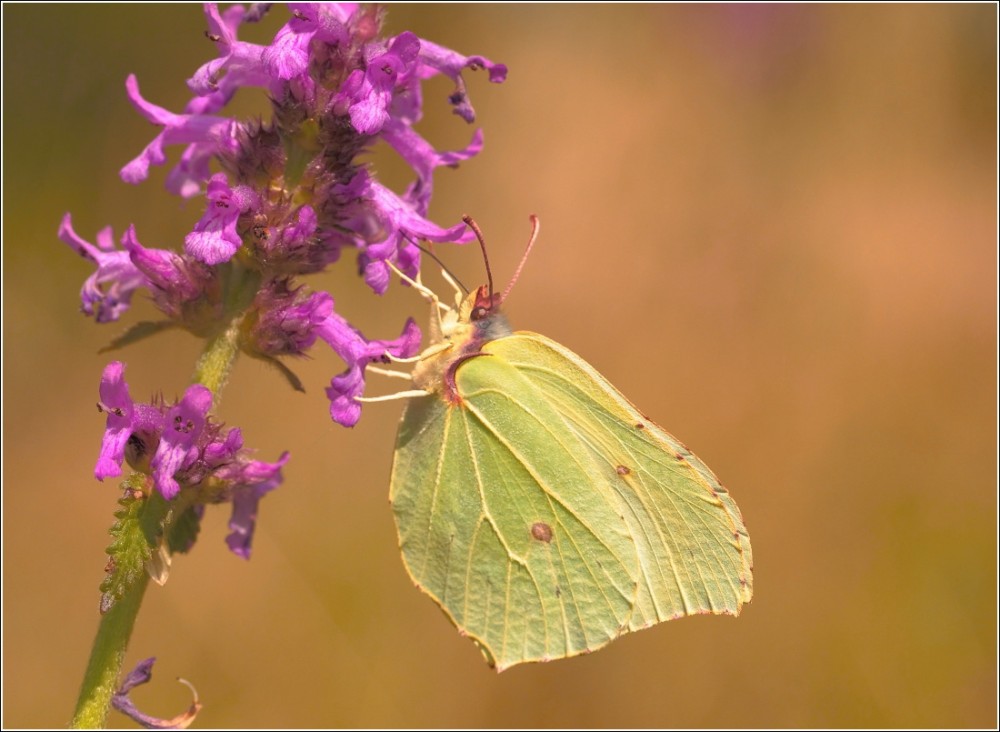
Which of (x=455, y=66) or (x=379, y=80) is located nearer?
(x=379, y=80)

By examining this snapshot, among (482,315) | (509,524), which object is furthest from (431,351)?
(509,524)

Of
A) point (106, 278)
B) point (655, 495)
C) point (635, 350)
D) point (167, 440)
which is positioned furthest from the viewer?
point (635, 350)

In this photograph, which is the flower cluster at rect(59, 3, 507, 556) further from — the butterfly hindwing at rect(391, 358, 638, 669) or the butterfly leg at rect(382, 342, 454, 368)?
the butterfly hindwing at rect(391, 358, 638, 669)

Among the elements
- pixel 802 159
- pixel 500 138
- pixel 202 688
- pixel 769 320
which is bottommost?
pixel 202 688

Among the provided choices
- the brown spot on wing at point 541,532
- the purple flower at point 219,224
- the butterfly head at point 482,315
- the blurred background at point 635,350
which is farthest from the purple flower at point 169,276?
the blurred background at point 635,350

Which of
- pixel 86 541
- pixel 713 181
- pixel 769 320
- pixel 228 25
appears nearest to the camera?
pixel 228 25

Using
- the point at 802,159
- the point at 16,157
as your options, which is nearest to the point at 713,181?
the point at 802,159

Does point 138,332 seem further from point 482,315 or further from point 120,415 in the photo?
point 482,315

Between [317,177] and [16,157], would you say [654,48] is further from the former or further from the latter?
[317,177]

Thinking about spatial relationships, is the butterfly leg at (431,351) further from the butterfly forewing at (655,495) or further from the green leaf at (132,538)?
the green leaf at (132,538)
